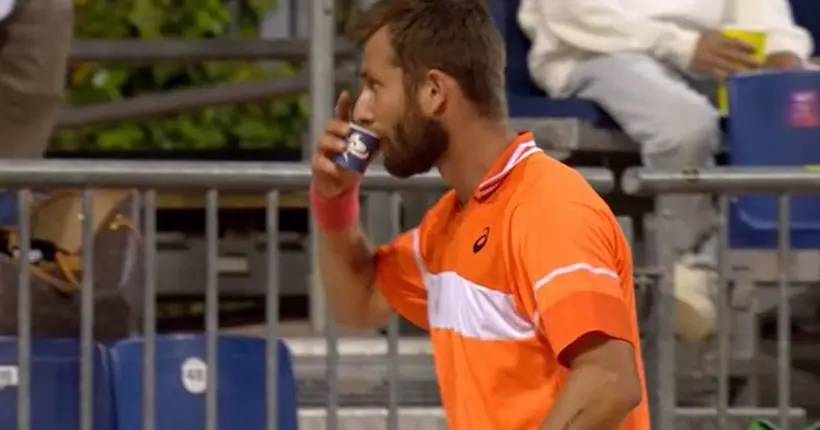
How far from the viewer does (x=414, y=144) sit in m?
2.43

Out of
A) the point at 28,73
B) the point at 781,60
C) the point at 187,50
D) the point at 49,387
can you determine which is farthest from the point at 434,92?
the point at 187,50

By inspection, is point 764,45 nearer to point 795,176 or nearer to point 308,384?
point 795,176

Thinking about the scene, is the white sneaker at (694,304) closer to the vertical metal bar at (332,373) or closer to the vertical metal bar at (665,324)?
the vertical metal bar at (665,324)

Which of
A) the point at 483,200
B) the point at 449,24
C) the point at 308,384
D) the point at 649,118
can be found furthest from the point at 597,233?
the point at 649,118

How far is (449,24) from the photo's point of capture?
2.40 m

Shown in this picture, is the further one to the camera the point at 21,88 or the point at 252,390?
the point at 21,88

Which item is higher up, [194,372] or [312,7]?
[312,7]

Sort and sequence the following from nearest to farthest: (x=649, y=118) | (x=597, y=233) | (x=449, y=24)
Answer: (x=597, y=233)
(x=449, y=24)
(x=649, y=118)

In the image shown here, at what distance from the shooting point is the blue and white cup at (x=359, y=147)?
97.3 inches

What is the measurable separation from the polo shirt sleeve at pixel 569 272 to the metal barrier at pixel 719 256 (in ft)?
2.96

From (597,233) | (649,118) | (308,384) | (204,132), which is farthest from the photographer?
(204,132)

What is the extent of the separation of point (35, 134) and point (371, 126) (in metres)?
1.58

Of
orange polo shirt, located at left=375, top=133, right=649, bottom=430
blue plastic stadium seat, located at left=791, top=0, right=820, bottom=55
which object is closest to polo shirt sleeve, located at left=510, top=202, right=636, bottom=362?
orange polo shirt, located at left=375, top=133, right=649, bottom=430

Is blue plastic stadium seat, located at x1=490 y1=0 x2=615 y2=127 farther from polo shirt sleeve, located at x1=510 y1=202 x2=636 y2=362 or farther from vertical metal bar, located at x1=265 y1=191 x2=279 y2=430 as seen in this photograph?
polo shirt sleeve, located at x1=510 y1=202 x2=636 y2=362
